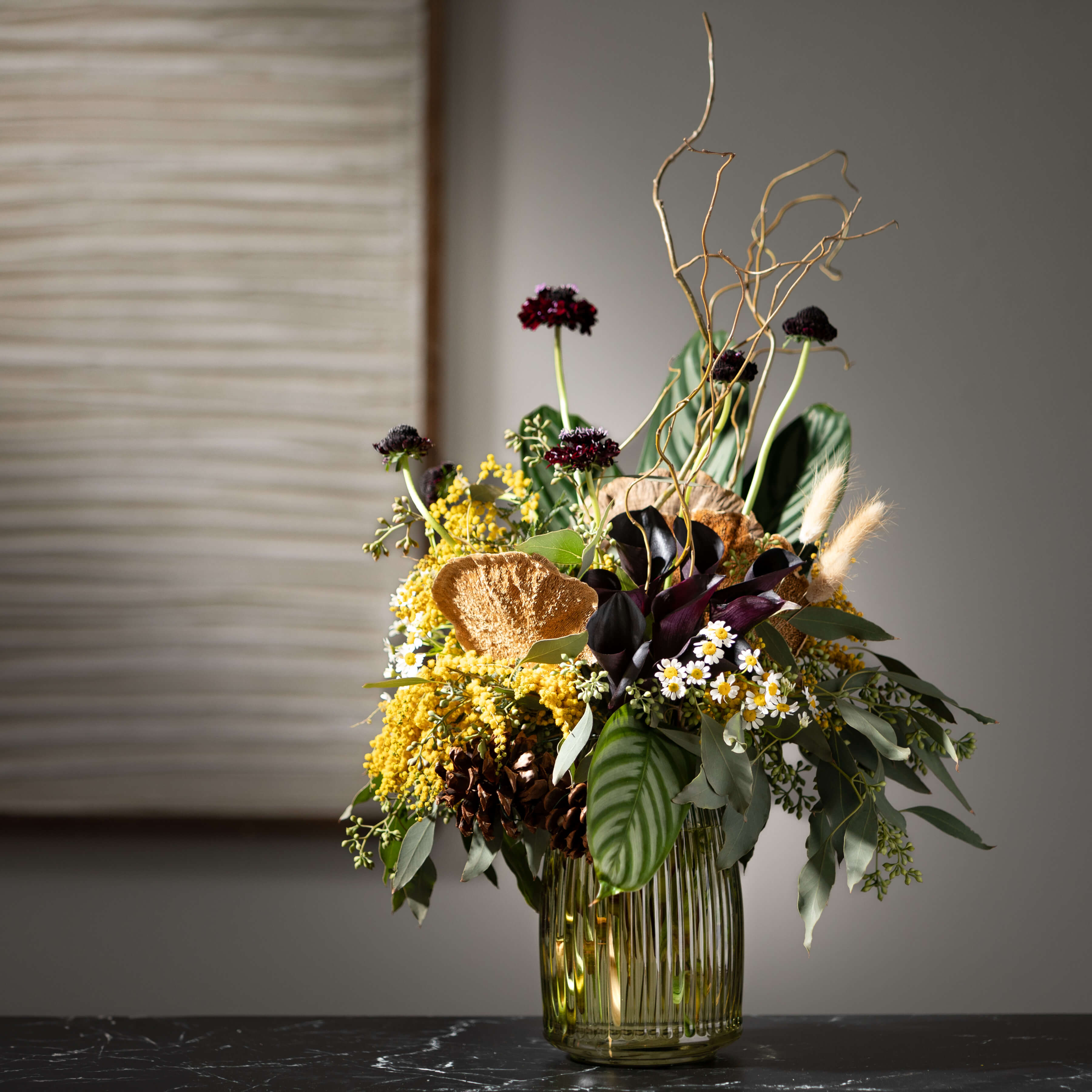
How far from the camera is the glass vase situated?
2.56 feet

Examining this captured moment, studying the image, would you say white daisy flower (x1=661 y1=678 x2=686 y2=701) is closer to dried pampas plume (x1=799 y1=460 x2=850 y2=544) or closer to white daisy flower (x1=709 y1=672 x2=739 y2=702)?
white daisy flower (x1=709 y1=672 x2=739 y2=702)

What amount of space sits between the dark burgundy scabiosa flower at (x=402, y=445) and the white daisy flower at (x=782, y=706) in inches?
14.5

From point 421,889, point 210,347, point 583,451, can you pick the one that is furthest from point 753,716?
A: point 210,347

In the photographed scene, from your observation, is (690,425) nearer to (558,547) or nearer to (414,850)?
(558,547)

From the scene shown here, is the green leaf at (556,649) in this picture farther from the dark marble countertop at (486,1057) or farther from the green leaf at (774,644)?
the dark marble countertop at (486,1057)

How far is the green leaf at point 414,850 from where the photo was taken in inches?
31.9

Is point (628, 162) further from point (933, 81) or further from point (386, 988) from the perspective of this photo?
point (386, 988)

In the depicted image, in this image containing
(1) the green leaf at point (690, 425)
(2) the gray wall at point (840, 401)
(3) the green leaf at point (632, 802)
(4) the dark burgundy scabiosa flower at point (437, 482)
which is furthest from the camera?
(2) the gray wall at point (840, 401)

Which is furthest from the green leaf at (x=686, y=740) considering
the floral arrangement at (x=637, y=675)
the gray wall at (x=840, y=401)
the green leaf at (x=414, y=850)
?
the gray wall at (x=840, y=401)

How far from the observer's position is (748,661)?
699mm

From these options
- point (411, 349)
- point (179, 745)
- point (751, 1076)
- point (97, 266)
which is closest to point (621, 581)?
point (751, 1076)

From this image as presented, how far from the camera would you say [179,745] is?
1143 millimetres

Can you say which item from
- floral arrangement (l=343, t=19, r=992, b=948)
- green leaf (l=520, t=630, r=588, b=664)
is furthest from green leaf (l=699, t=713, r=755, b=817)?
green leaf (l=520, t=630, r=588, b=664)

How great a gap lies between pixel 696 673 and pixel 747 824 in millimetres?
147
